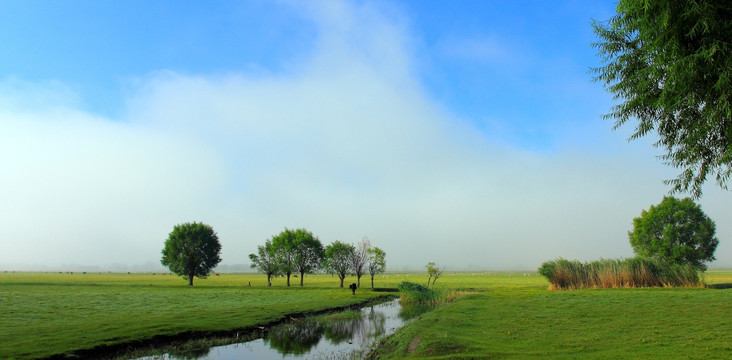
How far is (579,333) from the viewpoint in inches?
650

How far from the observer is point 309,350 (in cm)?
1906

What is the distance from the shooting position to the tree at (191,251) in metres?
79.6

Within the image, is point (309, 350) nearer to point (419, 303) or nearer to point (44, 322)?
point (44, 322)

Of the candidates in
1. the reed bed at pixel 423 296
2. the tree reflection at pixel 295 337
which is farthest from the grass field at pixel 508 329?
the reed bed at pixel 423 296

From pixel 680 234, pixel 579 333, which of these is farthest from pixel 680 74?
pixel 680 234

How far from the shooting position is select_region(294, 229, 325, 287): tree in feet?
257

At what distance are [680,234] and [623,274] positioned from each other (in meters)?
24.3

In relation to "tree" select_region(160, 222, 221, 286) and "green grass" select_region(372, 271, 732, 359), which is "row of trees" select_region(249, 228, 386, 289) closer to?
"tree" select_region(160, 222, 221, 286)

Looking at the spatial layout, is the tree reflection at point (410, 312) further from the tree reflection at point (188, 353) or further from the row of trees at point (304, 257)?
the row of trees at point (304, 257)

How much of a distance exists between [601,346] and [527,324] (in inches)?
251

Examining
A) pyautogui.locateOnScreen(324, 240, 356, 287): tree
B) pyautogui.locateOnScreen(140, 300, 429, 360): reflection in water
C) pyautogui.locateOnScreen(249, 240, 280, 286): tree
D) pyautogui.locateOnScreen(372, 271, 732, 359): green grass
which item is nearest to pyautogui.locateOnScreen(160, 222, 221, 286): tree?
pyautogui.locateOnScreen(249, 240, 280, 286): tree

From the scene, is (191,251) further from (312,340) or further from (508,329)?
(508,329)

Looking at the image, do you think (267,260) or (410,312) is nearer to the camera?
(410,312)

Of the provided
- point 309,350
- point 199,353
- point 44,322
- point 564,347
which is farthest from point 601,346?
point 44,322
